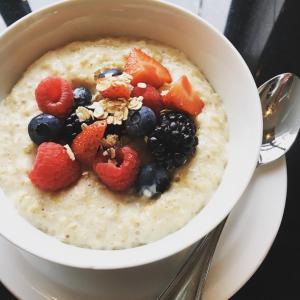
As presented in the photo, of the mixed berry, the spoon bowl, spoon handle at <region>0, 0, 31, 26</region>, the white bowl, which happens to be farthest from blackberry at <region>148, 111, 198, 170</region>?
spoon handle at <region>0, 0, 31, 26</region>

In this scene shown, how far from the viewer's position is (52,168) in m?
1.37

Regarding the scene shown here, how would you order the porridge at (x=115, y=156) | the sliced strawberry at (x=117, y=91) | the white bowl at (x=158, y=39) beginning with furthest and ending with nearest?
the sliced strawberry at (x=117, y=91) < the porridge at (x=115, y=156) < the white bowl at (x=158, y=39)

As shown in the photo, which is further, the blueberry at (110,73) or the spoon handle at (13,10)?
the spoon handle at (13,10)

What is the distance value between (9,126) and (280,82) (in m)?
0.99

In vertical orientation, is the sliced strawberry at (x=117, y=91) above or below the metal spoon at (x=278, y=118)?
above

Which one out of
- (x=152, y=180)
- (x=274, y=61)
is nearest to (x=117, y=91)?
(x=152, y=180)

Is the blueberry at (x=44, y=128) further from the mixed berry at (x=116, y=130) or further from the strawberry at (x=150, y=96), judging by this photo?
the strawberry at (x=150, y=96)

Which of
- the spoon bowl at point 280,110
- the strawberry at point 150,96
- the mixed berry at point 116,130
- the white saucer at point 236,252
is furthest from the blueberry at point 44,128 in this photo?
the spoon bowl at point 280,110

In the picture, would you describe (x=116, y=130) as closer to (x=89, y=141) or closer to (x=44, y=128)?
(x=89, y=141)

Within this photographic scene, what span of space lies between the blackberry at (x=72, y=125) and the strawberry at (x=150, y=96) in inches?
6.6

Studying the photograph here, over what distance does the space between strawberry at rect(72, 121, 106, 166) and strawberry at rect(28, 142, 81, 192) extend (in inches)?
1.4

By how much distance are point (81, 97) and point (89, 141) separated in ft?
0.56

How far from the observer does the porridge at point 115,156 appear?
1360 mm

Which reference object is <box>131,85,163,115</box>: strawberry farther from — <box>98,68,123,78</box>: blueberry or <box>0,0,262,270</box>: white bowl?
<box>0,0,262,270</box>: white bowl
